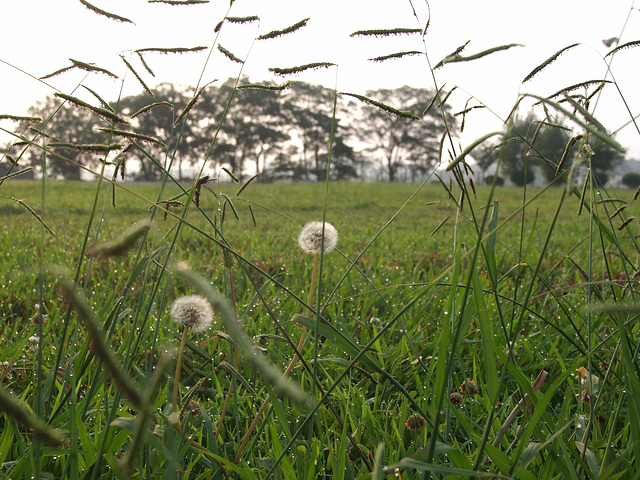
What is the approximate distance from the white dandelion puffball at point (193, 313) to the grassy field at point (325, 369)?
4cm

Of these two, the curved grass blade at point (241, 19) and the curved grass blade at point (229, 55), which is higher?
the curved grass blade at point (241, 19)

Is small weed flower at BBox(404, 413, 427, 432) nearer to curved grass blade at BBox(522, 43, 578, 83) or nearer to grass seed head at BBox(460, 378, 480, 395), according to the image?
grass seed head at BBox(460, 378, 480, 395)

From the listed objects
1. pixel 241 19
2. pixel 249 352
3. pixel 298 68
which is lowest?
pixel 249 352

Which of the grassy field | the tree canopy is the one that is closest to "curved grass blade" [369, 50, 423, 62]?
the grassy field

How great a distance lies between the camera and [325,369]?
1.52 meters

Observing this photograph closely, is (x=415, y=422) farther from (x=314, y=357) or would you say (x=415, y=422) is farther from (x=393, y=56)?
(x=393, y=56)

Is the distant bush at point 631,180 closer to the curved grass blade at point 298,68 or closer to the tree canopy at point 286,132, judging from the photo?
the tree canopy at point 286,132

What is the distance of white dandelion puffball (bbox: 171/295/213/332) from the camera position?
0.88 m

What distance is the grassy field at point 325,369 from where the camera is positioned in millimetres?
708

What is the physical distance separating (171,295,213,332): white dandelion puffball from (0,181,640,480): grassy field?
0.14 feet

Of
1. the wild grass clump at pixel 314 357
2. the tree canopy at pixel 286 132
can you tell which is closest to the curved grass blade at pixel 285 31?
the wild grass clump at pixel 314 357

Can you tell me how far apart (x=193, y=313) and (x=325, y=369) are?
74 centimetres

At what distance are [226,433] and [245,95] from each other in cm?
4471

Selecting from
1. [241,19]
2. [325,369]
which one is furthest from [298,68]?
[325,369]
